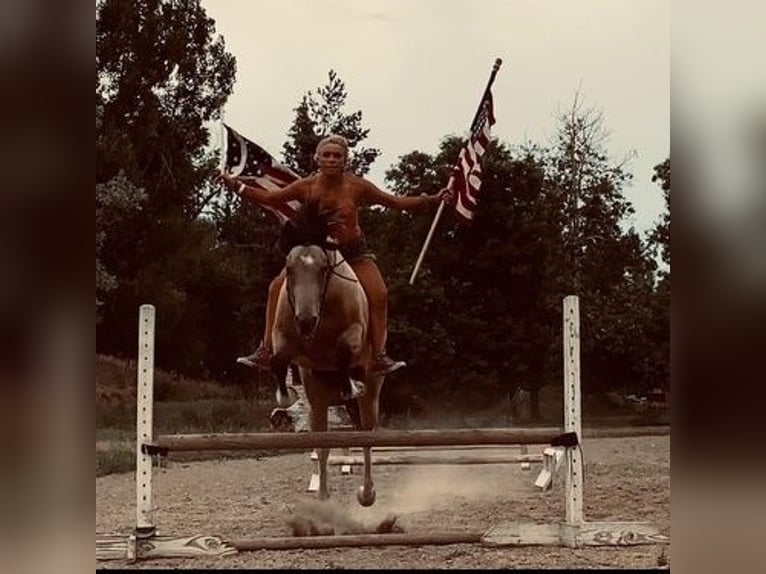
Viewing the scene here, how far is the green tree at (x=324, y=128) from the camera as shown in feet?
12.0

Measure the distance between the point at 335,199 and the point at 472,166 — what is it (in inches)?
21.9

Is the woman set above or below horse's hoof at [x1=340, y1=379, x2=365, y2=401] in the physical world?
above

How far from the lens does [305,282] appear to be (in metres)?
3.70

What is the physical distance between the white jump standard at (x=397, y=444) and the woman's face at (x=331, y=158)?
870 millimetres

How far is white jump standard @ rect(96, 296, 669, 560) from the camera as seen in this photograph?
144 inches

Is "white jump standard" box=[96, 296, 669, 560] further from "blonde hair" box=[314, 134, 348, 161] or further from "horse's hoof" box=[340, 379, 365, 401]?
"blonde hair" box=[314, 134, 348, 161]

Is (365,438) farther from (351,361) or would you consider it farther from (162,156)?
(162,156)

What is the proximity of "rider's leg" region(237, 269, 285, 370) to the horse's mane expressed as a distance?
0.42ft

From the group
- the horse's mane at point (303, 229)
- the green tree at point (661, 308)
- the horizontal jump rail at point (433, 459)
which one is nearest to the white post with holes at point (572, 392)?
the horizontal jump rail at point (433, 459)

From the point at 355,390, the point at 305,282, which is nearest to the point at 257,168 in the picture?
the point at 305,282

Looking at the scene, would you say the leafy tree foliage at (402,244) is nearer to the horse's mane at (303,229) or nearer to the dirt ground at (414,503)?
the horse's mane at (303,229)

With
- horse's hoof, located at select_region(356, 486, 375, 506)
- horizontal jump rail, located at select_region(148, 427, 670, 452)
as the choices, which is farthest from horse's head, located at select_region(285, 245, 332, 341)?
horse's hoof, located at select_region(356, 486, 375, 506)

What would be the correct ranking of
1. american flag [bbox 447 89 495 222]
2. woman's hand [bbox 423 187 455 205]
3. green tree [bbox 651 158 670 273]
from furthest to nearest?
woman's hand [bbox 423 187 455 205] → american flag [bbox 447 89 495 222] → green tree [bbox 651 158 670 273]

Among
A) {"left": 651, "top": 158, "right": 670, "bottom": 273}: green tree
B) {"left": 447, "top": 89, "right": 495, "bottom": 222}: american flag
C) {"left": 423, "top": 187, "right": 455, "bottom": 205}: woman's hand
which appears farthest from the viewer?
{"left": 423, "top": 187, "right": 455, "bottom": 205}: woman's hand
